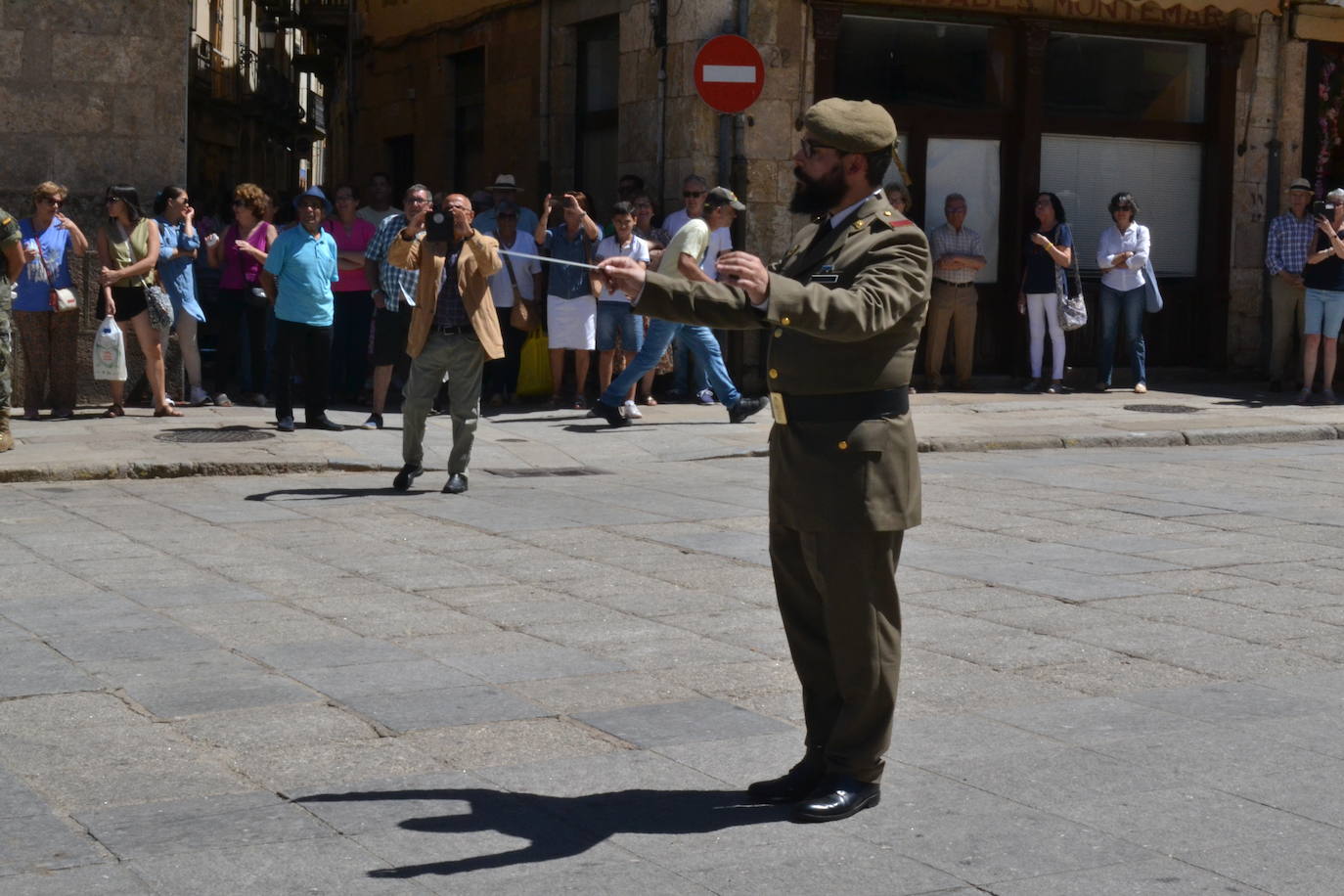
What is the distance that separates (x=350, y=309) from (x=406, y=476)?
529 cm

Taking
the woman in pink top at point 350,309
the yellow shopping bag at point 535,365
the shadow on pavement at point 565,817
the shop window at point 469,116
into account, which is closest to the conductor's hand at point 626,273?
the shadow on pavement at point 565,817

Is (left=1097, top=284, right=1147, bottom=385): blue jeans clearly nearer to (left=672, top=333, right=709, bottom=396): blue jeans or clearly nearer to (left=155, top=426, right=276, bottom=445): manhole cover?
(left=672, top=333, right=709, bottom=396): blue jeans

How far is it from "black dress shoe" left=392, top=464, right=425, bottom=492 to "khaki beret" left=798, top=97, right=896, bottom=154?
22.1ft

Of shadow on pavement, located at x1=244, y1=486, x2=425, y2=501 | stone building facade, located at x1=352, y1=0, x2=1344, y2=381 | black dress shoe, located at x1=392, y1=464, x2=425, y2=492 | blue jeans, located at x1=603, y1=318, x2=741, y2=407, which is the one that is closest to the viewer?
shadow on pavement, located at x1=244, y1=486, x2=425, y2=501

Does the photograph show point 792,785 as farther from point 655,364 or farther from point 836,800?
point 655,364

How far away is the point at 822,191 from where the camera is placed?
15.5 feet

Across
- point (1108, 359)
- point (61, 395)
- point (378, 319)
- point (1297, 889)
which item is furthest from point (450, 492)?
point (1108, 359)

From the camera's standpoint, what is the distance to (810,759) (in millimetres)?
4832

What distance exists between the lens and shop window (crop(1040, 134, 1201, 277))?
1809cm

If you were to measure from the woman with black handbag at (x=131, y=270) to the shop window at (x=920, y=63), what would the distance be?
644 cm

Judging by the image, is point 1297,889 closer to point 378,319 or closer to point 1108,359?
point 378,319

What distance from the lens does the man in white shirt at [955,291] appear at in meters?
17.0

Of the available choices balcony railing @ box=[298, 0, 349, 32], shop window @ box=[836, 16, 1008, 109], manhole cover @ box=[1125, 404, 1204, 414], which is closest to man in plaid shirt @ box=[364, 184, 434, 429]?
shop window @ box=[836, 16, 1008, 109]

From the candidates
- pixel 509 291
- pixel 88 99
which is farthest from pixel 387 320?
pixel 88 99
